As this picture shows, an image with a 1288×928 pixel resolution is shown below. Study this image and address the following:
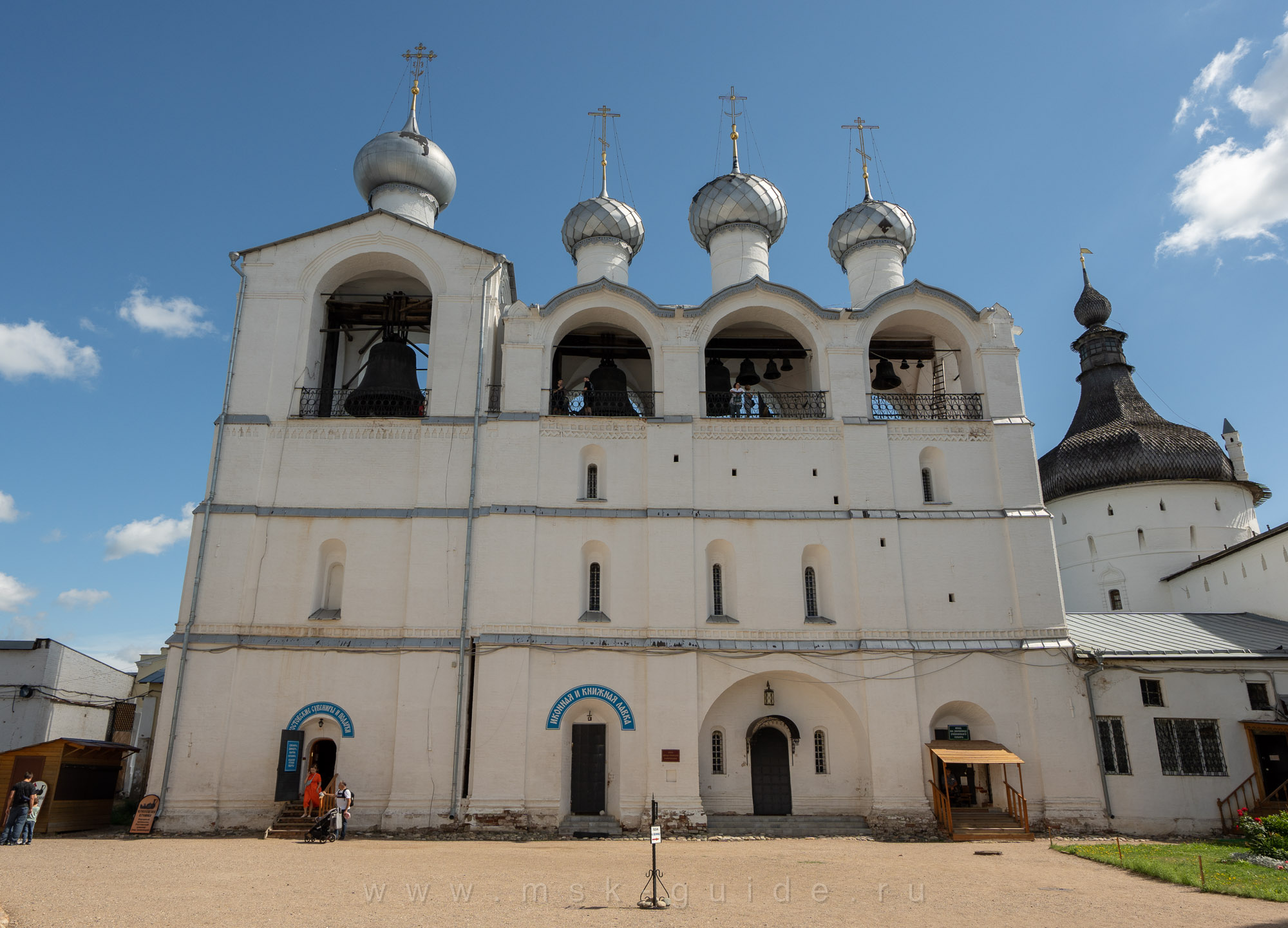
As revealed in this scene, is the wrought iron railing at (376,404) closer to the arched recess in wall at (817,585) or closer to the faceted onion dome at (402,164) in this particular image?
the faceted onion dome at (402,164)

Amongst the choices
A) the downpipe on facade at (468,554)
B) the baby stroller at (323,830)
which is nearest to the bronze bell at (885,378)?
the downpipe on facade at (468,554)

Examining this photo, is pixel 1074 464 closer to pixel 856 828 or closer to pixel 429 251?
pixel 856 828

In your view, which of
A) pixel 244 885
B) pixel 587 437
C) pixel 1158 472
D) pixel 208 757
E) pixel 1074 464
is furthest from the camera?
pixel 1074 464

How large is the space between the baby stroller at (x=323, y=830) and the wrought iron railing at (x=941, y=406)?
13457 millimetres

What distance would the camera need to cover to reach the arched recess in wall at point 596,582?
18.4 meters

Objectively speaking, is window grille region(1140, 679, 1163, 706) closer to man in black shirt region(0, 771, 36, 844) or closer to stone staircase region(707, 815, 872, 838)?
stone staircase region(707, 815, 872, 838)

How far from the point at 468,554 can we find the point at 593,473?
3248mm

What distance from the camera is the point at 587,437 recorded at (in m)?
19.5

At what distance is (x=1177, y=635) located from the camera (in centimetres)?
1922

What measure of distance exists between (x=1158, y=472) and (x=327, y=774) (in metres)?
22.9

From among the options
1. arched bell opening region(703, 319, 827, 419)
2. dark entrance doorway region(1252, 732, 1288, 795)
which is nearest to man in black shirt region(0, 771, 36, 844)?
arched bell opening region(703, 319, 827, 419)

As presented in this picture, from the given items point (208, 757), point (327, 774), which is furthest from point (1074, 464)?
point (208, 757)

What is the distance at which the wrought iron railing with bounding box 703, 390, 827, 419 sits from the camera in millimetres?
20203

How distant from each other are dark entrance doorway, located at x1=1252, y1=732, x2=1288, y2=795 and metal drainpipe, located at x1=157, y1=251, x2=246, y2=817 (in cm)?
2065
